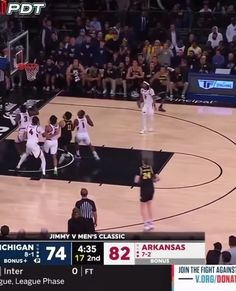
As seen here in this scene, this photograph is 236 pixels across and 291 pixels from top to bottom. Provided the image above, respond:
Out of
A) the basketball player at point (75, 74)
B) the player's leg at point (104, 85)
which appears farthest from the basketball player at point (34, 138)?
the player's leg at point (104, 85)

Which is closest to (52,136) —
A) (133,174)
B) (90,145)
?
(90,145)

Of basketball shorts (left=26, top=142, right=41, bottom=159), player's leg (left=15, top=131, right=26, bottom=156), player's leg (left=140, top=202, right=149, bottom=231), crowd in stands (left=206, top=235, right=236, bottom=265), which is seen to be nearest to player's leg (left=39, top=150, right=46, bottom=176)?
basketball shorts (left=26, top=142, right=41, bottom=159)

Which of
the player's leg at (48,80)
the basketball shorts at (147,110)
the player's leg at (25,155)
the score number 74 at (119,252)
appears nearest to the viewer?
the score number 74 at (119,252)

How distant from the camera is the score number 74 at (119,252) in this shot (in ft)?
26.9

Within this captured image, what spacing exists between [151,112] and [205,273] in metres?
13.0

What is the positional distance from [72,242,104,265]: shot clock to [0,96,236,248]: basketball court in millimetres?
6597

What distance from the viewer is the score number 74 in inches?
323

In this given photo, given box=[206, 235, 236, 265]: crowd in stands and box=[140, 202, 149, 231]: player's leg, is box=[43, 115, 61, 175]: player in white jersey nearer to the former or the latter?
box=[140, 202, 149, 231]: player's leg

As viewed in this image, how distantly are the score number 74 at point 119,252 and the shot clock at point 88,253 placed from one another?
60 mm

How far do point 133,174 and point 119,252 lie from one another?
990 centimetres

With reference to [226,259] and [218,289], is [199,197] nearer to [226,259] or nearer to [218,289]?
[226,259]

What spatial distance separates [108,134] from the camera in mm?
21000

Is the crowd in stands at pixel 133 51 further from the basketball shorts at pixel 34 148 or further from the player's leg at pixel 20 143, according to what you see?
the basketball shorts at pixel 34 148
